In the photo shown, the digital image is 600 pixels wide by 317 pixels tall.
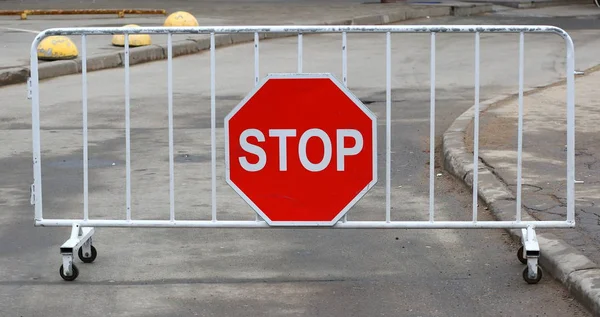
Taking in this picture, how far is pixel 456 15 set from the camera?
26.3 meters

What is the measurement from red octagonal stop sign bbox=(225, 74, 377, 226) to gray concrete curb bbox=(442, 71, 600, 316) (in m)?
1.06

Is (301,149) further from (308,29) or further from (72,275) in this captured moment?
(72,275)

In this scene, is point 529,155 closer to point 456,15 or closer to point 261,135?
point 261,135

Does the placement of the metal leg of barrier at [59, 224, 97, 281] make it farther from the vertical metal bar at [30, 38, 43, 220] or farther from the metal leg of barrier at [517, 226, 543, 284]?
the metal leg of barrier at [517, 226, 543, 284]

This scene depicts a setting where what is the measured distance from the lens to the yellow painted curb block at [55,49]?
50.8ft

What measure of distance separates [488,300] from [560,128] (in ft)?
15.1

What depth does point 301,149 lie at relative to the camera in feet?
20.5

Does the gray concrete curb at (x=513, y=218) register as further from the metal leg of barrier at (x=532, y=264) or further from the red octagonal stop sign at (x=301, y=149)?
the red octagonal stop sign at (x=301, y=149)

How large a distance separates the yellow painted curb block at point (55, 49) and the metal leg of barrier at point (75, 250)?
9.29 meters

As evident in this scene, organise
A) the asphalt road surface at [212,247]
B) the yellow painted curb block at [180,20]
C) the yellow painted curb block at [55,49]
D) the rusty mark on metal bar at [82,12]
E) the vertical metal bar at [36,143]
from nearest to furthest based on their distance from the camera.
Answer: the asphalt road surface at [212,247] < the vertical metal bar at [36,143] < the yellow painted curb block at [55,49] < the yellow painted curb block at [180,20] < the rusty mark on metal bar at [82,12]

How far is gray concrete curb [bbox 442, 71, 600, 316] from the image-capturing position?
5.64 metres

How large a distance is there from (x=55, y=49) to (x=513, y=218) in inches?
382

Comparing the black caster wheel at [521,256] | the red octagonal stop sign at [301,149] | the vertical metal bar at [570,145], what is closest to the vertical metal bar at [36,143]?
the red octagonal stop sign at [301,149]

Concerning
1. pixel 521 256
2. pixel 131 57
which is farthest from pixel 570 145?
pixel 131 57
